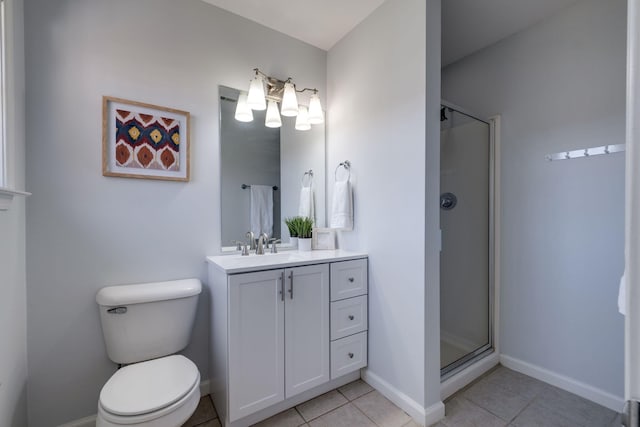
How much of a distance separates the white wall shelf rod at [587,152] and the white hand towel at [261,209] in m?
1.99

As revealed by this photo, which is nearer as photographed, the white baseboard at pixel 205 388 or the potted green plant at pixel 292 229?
the white baseboard at pixel 205 388

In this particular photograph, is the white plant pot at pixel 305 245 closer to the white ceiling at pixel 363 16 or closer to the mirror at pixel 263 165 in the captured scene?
the mirror at pixel 263 165

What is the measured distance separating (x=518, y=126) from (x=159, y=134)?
2490 mm

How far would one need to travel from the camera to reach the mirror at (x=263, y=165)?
188 cm

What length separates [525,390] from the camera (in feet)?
5.94

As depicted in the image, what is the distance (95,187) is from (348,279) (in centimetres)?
155

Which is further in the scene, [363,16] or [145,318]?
[363,16]

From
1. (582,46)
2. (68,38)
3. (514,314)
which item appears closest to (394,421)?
(514,314)

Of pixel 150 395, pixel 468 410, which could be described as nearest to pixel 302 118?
pixel 150 395

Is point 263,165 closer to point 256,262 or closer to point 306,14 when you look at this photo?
point 256,262

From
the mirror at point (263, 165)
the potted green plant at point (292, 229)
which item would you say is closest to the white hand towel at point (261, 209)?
the mirror at point (263, 165)

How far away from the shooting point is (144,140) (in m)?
1.61

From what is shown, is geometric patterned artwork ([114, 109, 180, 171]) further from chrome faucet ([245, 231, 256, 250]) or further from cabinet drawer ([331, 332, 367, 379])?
cabinet drawer ([331, 332, 367, 379])

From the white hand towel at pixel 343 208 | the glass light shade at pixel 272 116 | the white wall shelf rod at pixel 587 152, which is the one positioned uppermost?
the glass light shade at pixel 272 116
